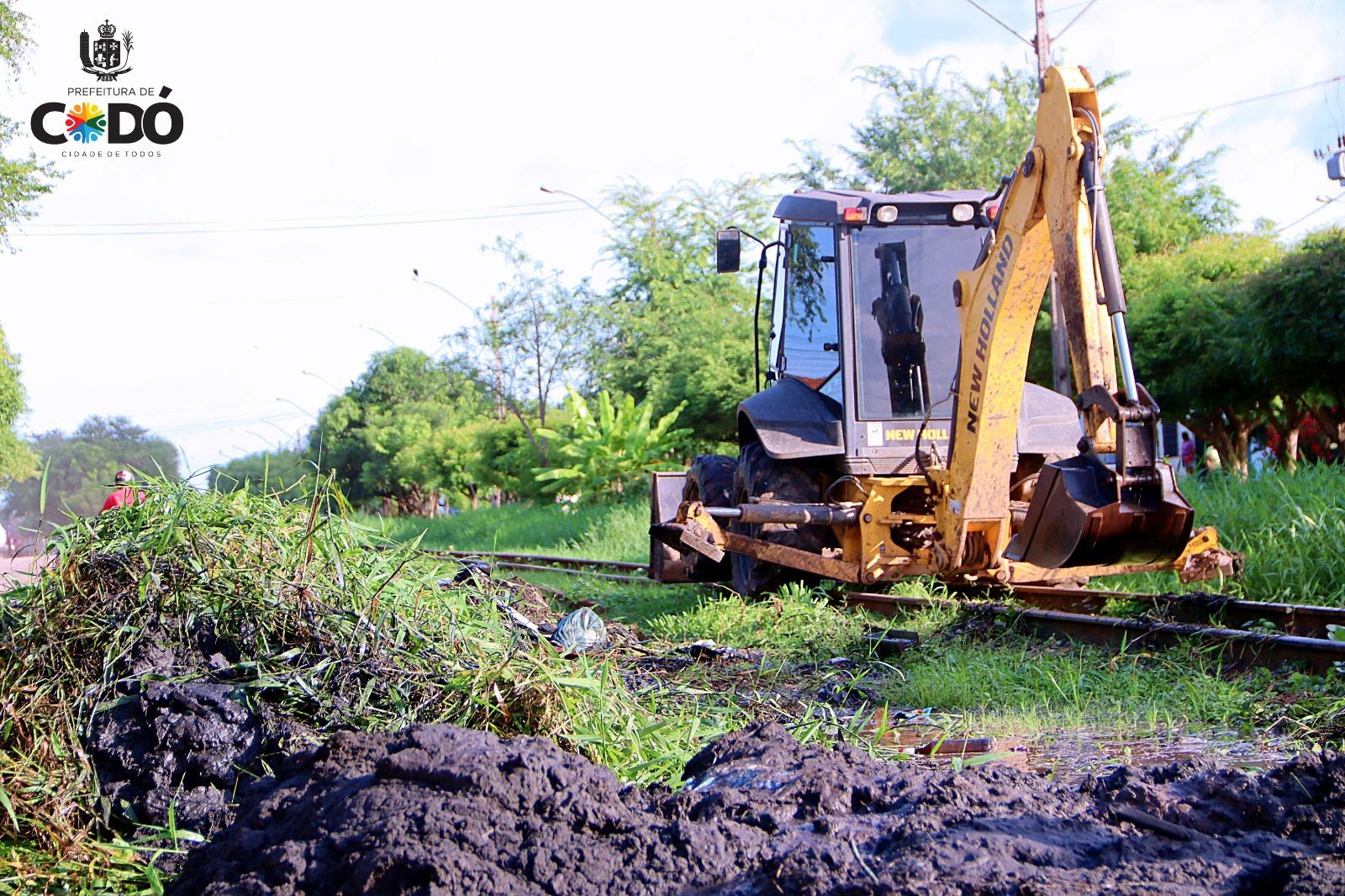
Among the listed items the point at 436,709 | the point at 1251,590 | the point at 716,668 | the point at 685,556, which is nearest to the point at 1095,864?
the point at 436,709

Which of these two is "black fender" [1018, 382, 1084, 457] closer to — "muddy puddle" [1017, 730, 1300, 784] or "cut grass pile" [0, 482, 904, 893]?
"muddy puddle" [1017, 730, 1300, 784]

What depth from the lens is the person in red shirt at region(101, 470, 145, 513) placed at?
13.8 feet

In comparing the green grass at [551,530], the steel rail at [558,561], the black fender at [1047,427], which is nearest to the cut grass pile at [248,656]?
the black fender at [1047,427]

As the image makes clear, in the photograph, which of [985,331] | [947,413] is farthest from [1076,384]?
[947,413]

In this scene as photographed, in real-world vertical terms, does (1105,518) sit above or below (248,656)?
above

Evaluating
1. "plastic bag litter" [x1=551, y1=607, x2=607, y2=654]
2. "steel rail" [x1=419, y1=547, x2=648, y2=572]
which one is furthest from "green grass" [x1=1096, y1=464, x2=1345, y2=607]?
A: "steel rail" [x1=419, y1=547, x2=648, y2=572]

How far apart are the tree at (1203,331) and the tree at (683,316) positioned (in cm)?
737

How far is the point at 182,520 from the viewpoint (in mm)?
4078

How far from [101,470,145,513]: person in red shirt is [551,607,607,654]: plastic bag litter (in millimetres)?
1930

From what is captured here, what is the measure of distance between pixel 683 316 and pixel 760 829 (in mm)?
24427

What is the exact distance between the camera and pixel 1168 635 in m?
6.33

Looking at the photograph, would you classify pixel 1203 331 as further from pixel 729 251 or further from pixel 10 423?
pixel 10 423

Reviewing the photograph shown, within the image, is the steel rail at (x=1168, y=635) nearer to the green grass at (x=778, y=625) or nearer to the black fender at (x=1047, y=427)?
the green grass at (x=778, y=625)

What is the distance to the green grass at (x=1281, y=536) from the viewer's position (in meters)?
7.87
